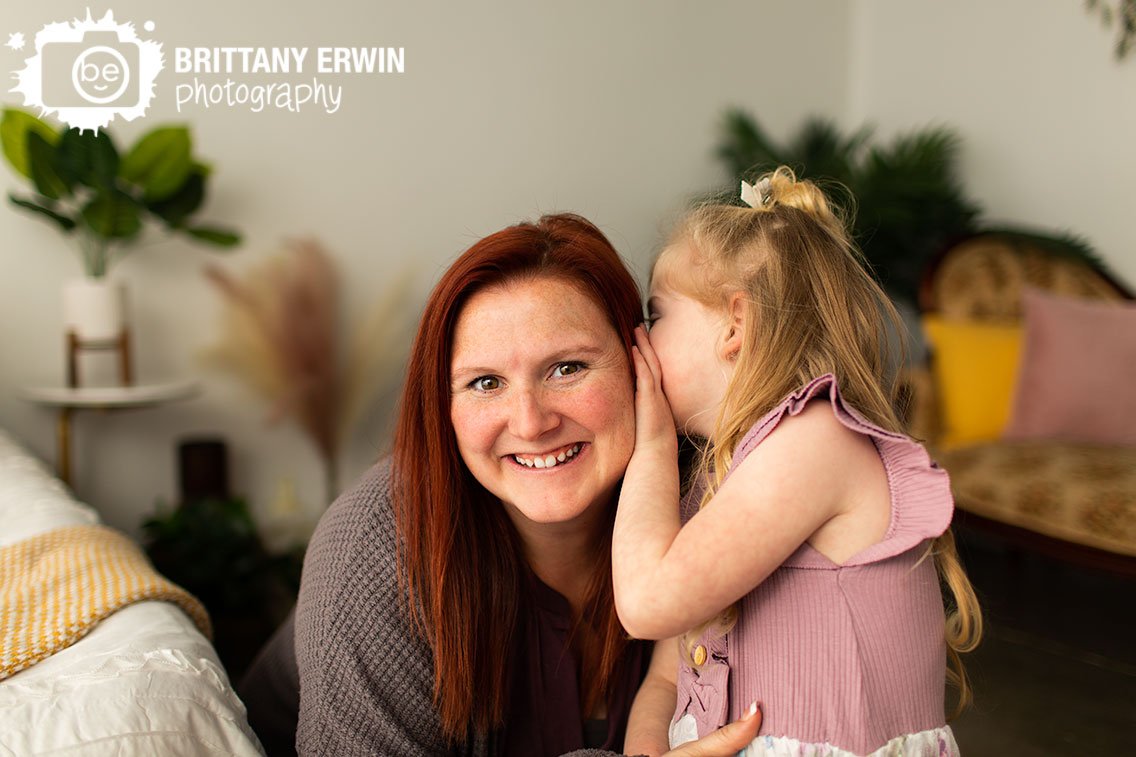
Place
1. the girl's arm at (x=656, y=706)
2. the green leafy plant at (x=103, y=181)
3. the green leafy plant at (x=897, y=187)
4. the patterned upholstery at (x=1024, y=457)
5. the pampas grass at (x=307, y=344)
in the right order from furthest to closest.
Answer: the green leafy plant at (x=897, y=187)
the pampas grass at (x=307, y=344)
the green leafy plant at (x=103, y=181)
the patterned upholstery at (x=1024, y=457)
the girl's arm at (x=656, y=706)

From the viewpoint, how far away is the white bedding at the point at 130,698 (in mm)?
1138

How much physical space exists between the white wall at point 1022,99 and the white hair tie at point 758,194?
3038mm

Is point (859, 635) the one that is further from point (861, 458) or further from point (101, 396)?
point (101, 396)

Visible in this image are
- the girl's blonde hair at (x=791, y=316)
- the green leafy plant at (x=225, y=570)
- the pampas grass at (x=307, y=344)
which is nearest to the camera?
the girl's blonde hair at (x=791, y=316)

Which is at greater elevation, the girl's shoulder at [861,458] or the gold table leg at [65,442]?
the girl's shoulder at [861,458]

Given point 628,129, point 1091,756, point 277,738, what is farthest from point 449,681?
point 628,129

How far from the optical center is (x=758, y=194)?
1.48 m

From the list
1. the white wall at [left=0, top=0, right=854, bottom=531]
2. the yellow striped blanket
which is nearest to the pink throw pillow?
the white wall at [left=0, top=0, right=854, bottom=531]

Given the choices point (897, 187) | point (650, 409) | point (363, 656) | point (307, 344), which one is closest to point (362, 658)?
point (363, 656)

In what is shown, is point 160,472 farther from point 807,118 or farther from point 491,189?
point 807,118

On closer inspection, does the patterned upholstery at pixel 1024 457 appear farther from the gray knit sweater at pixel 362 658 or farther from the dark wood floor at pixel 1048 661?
the gray knit sweater at pixel 362 658

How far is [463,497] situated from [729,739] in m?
0.48

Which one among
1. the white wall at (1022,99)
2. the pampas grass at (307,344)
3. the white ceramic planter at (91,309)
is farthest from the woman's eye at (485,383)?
the white wall at (1022,99)

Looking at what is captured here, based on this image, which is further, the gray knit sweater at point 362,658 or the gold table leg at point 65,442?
the gold table leg at point 65,442
